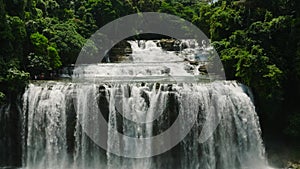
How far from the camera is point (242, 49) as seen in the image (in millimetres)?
17312

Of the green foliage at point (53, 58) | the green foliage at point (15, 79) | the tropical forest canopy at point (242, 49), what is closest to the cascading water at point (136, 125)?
the green foliage at point (15, 79)

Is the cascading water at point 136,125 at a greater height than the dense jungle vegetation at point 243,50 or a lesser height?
lesser

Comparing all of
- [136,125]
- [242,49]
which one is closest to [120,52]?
[242,49]

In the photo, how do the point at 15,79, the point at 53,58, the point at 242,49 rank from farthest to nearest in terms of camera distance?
the point at 53,58 → the point at 242,49 → the point at 15,79

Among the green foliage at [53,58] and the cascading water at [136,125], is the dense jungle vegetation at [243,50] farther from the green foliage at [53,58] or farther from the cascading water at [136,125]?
the cascading water at [136,125]

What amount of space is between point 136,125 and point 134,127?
12 centimetres

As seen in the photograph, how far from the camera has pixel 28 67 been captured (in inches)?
705

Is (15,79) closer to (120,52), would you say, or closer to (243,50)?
(243,50)

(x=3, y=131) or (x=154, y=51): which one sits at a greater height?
(x=154, y=51)

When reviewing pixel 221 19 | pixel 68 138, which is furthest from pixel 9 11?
pixel 221 19

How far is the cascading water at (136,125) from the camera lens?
564 inches

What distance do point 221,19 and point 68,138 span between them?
1123cm

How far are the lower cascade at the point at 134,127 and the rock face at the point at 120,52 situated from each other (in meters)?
11.2

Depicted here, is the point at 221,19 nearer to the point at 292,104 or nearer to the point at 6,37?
the point at 292,104
